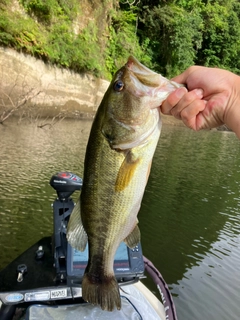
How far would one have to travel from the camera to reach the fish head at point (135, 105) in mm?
1865

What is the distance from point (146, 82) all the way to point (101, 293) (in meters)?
1.16

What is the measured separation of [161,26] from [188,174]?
2267 centimetres

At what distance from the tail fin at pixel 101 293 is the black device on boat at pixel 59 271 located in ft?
3.05

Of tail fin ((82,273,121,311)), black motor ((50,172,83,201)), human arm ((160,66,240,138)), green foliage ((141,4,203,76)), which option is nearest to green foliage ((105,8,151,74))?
green foliage ((141,4,203,76))

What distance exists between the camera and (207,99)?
79.7 inches

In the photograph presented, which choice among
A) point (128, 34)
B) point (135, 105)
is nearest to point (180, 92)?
point (135, 105)

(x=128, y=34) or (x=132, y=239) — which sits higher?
(x=132, y=239)

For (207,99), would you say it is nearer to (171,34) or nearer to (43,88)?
(43,88)

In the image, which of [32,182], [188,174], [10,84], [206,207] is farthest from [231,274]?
[10,84]

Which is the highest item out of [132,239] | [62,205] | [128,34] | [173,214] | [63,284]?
[132,239]

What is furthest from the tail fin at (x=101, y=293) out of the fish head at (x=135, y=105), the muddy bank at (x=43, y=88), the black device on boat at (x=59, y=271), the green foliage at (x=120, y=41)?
the green foliage at (x=120, y=41)

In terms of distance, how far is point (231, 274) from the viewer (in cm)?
724

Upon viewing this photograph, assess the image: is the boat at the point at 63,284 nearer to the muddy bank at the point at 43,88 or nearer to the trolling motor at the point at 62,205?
the trolling motor at the point at 62,205

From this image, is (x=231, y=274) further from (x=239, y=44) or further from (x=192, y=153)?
(x=239, y=44)
